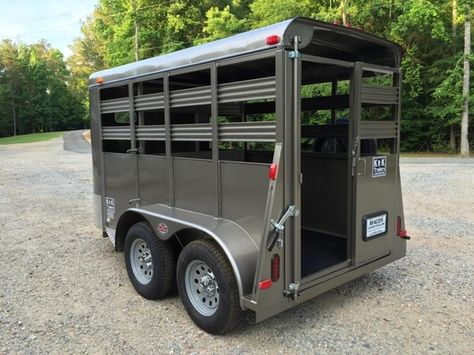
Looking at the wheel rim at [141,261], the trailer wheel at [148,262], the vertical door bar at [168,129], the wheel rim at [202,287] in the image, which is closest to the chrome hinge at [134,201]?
the trailer wheel at [148,262]

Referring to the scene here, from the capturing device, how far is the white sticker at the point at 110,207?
546 centimetres

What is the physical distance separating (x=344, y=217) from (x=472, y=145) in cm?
2174

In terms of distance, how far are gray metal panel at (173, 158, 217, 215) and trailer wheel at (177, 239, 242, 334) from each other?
0.46 metres

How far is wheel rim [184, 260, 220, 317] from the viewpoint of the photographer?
11.6 ft

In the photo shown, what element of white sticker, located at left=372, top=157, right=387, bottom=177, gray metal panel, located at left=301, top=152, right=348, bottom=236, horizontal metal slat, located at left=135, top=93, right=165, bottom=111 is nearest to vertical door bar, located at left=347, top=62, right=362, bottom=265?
white sticker, located at left=372, top=157, right=387, bottom=177

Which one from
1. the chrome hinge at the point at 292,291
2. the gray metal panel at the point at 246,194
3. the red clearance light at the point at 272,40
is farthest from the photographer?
the gray metal panel at the point at 246,194

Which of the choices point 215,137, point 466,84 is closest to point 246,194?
point 215,137

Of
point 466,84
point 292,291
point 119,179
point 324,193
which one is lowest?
point 292,291

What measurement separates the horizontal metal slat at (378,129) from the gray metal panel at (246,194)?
45.3 inches

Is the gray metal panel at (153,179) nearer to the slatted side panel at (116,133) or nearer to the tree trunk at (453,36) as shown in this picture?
the slatted side panel at (116,133)

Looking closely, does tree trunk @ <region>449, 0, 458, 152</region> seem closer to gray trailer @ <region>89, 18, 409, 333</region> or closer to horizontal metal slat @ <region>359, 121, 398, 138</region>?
gray trailer @ <region>89, 18, 409, 333</region>

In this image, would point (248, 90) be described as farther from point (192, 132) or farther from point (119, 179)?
point (119, 179)

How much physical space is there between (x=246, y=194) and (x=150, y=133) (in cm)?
158

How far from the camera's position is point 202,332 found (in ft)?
11.8
